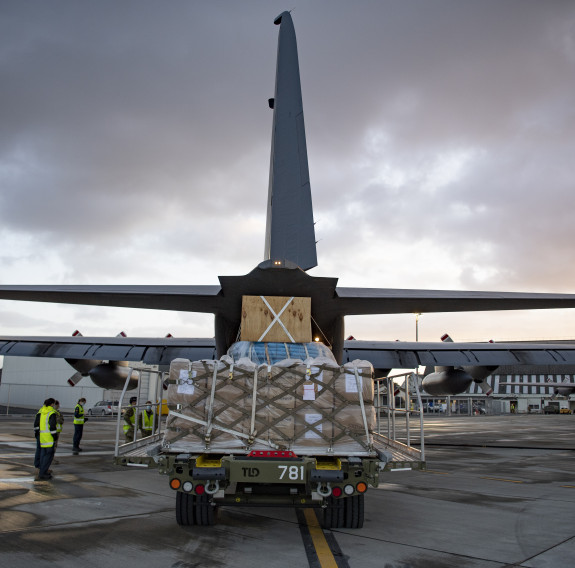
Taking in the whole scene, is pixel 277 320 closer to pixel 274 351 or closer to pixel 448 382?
pixel 274 351

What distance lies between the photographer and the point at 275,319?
9.05m

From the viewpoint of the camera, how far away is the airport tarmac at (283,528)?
4.95 metres

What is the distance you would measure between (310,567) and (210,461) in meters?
1.62

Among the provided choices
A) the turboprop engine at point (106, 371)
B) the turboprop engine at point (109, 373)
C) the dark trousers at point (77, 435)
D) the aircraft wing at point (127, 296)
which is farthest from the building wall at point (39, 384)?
the aircraft wing at point (127, 296)

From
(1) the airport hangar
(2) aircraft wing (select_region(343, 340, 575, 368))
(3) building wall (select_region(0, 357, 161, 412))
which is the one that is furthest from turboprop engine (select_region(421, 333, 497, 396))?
(3) building wall (select_region(0, 357, 161, 412))

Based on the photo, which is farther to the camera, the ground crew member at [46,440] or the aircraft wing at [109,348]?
the aircraft wing at [109,348]

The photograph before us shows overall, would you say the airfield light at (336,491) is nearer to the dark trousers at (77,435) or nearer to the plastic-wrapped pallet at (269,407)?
the plastic-wrapped pallet at (269,407)

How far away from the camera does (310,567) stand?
4699 mm

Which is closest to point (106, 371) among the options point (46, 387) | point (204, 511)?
point (204, 511)

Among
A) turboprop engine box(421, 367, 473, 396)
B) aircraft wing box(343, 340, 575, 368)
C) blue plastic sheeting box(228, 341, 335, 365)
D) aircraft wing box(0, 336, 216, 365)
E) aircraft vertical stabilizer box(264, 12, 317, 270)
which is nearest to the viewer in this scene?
blue plastic sheeting box(228, 341, 335, 365)

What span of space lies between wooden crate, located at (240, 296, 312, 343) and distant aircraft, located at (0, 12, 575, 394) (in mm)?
184

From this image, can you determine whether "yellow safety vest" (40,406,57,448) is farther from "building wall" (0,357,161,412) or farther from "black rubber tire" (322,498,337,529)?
Result: "building wall" (0,357,161,412)

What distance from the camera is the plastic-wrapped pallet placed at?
18.8 ft

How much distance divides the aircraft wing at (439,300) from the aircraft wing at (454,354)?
7792 millimetres
